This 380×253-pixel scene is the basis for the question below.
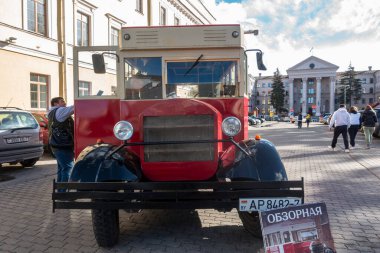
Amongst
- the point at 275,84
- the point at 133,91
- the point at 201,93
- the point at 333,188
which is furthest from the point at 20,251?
the point at 275,84

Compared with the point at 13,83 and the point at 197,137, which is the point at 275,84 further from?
the point at 197,137

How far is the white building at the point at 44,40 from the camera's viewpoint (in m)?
14.7

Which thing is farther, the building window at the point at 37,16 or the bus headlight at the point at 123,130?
the building window at the point at 37,16

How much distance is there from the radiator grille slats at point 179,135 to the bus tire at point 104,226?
779 mm

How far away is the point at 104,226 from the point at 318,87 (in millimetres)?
112315

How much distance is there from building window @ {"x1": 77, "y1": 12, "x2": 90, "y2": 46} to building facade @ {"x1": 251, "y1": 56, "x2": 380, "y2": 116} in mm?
89864

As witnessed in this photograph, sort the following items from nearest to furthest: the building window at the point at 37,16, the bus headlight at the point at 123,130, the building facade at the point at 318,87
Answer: the bus headlight at the point at 123,130 → the building window at the point at 37,16 → the building facade at the point at 318,87

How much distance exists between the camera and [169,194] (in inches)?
141

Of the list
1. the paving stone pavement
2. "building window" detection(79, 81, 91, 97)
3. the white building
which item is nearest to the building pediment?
the white building

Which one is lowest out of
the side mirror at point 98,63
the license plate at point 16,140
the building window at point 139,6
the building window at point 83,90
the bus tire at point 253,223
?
the bus tire at point 253,223

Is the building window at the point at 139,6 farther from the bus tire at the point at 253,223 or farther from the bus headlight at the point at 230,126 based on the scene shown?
the bus tire at the point at 253,223

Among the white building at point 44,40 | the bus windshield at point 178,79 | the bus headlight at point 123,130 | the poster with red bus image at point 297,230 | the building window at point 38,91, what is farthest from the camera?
the building window at point 38,91

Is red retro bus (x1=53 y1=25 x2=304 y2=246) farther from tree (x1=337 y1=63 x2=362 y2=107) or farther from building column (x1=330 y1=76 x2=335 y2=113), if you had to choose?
building column (x1=330 y1=76 x2=335 y2=113)

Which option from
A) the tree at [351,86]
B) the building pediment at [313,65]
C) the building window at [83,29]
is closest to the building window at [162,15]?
the building window at [83,29]
